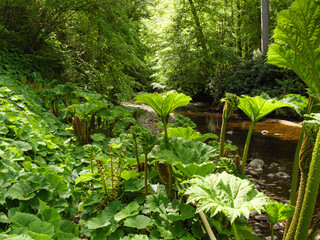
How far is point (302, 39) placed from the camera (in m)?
1.32

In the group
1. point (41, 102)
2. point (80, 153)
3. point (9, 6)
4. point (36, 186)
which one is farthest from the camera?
point (9, 6)

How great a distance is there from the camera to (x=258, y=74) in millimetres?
10414

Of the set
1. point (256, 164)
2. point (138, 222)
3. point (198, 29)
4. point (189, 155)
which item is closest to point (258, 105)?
point (189, 155)

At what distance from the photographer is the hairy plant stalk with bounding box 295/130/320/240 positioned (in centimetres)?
108

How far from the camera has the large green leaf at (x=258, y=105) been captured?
1.55 meters

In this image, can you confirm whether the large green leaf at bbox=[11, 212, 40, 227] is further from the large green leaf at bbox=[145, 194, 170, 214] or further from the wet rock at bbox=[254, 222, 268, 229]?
the wet rock at bbox=[254, 222, 268, 229]

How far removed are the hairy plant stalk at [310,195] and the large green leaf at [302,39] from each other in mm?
381

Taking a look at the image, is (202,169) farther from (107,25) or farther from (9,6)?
(9,6)

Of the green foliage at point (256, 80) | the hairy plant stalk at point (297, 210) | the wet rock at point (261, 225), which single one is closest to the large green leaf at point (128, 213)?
the hairy plant stalk at point (297, 210)

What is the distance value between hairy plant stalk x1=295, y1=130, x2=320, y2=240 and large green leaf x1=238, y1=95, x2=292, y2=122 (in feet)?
1.67

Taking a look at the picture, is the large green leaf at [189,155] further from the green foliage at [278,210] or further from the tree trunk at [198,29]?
the tree trunk at [198,29]

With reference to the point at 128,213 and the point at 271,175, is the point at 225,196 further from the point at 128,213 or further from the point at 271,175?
the point at 271,175

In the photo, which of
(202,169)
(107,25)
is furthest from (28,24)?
(202,169)

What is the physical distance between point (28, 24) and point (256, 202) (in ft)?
20.6
